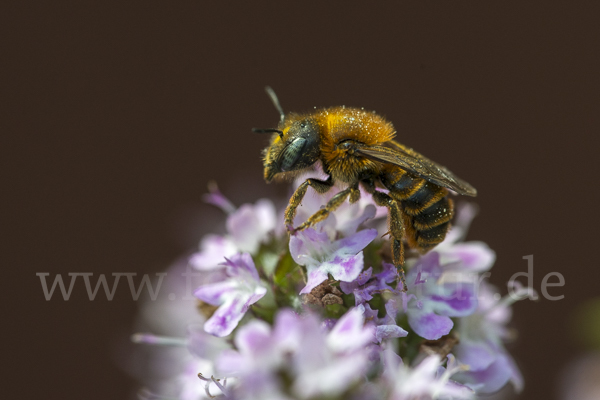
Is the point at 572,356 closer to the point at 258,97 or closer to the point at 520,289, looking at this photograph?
the point at 520,289

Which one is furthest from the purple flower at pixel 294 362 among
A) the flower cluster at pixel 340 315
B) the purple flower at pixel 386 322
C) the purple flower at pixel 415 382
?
the purple flower at pixel 386 322

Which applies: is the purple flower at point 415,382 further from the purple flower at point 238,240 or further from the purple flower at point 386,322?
the purple flower at point 238,240

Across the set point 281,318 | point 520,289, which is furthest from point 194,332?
point 520,289

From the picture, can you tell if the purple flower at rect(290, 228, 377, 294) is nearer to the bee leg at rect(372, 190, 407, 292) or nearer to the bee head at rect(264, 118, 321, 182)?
the bee leg at rect(372, 190, 407, 292)

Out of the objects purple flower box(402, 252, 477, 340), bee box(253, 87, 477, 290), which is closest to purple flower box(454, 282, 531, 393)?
purple flower box(402, 252, 477, 340)

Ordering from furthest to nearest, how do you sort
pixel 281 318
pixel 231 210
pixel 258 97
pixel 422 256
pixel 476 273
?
pixel 258 97 < pixel 231 210 < pixel 476 273 < pixel 422 256 < pixel 281 318

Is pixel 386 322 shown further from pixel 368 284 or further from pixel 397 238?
Answer: pixel 397 238
